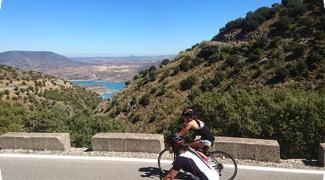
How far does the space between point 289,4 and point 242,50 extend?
16.6 m

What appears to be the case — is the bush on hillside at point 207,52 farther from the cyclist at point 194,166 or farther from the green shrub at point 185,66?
the cyclist at point 194,166

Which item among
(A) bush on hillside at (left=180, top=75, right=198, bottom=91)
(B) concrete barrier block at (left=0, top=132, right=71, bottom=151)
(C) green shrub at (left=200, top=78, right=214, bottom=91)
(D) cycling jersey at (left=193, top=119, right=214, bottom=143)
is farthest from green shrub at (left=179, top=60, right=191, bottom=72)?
(D) cycling jersey at (left=193, top=119, right=214, bottom=143)

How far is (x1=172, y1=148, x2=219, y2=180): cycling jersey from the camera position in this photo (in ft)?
23.8

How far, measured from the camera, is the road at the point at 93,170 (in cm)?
896

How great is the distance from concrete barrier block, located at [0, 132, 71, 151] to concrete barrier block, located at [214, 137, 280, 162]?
3.81 meters

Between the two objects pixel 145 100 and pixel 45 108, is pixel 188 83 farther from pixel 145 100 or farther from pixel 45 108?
pixel 45 108

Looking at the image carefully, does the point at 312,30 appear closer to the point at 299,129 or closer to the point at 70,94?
the point at 299,129

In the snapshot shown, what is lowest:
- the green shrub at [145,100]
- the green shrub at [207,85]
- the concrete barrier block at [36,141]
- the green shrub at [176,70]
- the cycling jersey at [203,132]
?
the green shrub at [145,100]

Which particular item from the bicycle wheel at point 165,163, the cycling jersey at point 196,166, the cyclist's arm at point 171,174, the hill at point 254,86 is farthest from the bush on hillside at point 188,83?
the cycling jersey at point 196,166

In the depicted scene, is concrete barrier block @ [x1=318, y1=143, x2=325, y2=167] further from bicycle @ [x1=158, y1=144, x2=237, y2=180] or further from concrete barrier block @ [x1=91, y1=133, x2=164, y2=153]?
concrete barrier block @ [x1=91, y1=133, x2=164, y2=153]

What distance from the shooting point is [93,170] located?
31.5ft

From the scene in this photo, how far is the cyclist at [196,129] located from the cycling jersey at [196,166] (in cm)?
74

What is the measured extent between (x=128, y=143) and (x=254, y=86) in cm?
3182

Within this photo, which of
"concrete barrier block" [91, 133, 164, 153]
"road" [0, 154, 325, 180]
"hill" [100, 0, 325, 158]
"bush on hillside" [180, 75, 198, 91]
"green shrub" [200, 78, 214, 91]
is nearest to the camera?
"road" [0, 154, 325, 180]
